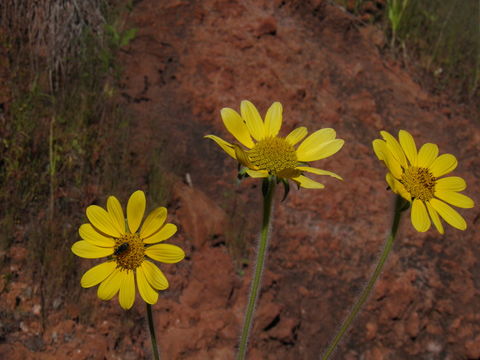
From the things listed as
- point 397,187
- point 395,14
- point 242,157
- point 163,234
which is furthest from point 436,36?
point 163,234

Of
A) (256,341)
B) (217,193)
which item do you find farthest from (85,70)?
(256,341)

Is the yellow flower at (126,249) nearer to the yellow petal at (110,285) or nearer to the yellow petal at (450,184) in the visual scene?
the yellow petal at (110,285)

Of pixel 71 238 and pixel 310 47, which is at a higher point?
pixel 310 47

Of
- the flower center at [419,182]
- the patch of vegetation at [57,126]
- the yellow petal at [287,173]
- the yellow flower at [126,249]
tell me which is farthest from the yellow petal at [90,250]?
the flower center at [419,182]

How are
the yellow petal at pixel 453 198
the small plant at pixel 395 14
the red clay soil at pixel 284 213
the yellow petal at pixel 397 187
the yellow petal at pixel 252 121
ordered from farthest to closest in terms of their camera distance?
the small plant at pixel 395 14 → the red clay soil at pixel 284 213 → the yellow petal at pixel 252 121 → the yellow petal at pixel 453 198 → the yellow petal at pixel 397 187

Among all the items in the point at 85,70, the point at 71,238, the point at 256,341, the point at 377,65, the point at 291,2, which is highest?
the point at 291,2

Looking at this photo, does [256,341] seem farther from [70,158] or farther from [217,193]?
[70,158]
